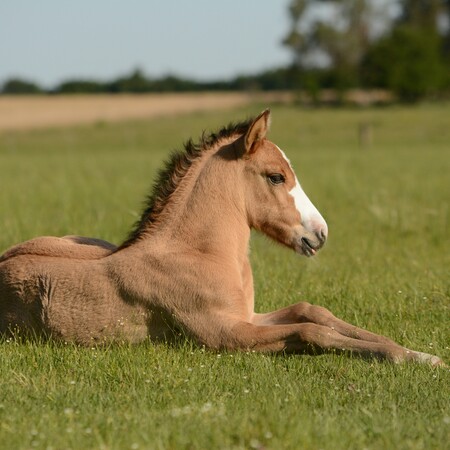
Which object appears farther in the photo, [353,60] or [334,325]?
[353,60]

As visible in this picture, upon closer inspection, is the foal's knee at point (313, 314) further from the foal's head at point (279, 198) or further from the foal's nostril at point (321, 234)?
the foal's nostril at point (321, 234)

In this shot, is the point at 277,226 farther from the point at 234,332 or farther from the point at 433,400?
the point at 433,400

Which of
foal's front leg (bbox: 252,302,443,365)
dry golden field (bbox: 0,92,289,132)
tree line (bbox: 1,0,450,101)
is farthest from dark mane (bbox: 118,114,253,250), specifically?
tree line (bbox: 1,0,450,101)

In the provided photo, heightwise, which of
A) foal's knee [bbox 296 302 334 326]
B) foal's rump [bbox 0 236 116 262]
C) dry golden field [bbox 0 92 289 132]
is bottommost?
dry golden field [bbox 0 92 289 132]

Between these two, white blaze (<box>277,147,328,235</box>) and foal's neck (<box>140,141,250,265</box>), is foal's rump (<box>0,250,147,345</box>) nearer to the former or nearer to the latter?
foal's neck (<box>140,141,250,265</box>)

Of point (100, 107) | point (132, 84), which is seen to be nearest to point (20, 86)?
point (132, 84)

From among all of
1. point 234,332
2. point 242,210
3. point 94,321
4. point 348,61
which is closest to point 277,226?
point 242,210

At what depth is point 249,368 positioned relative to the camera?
21.5 ft

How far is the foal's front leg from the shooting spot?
6727 millimetres

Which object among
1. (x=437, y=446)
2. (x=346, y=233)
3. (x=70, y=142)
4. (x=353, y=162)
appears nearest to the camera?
(x=437, y=446)

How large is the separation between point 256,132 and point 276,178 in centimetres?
38

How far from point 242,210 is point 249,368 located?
148cm

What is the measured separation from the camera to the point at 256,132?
7434mm

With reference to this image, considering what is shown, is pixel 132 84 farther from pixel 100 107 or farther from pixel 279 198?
pixel 279 198
